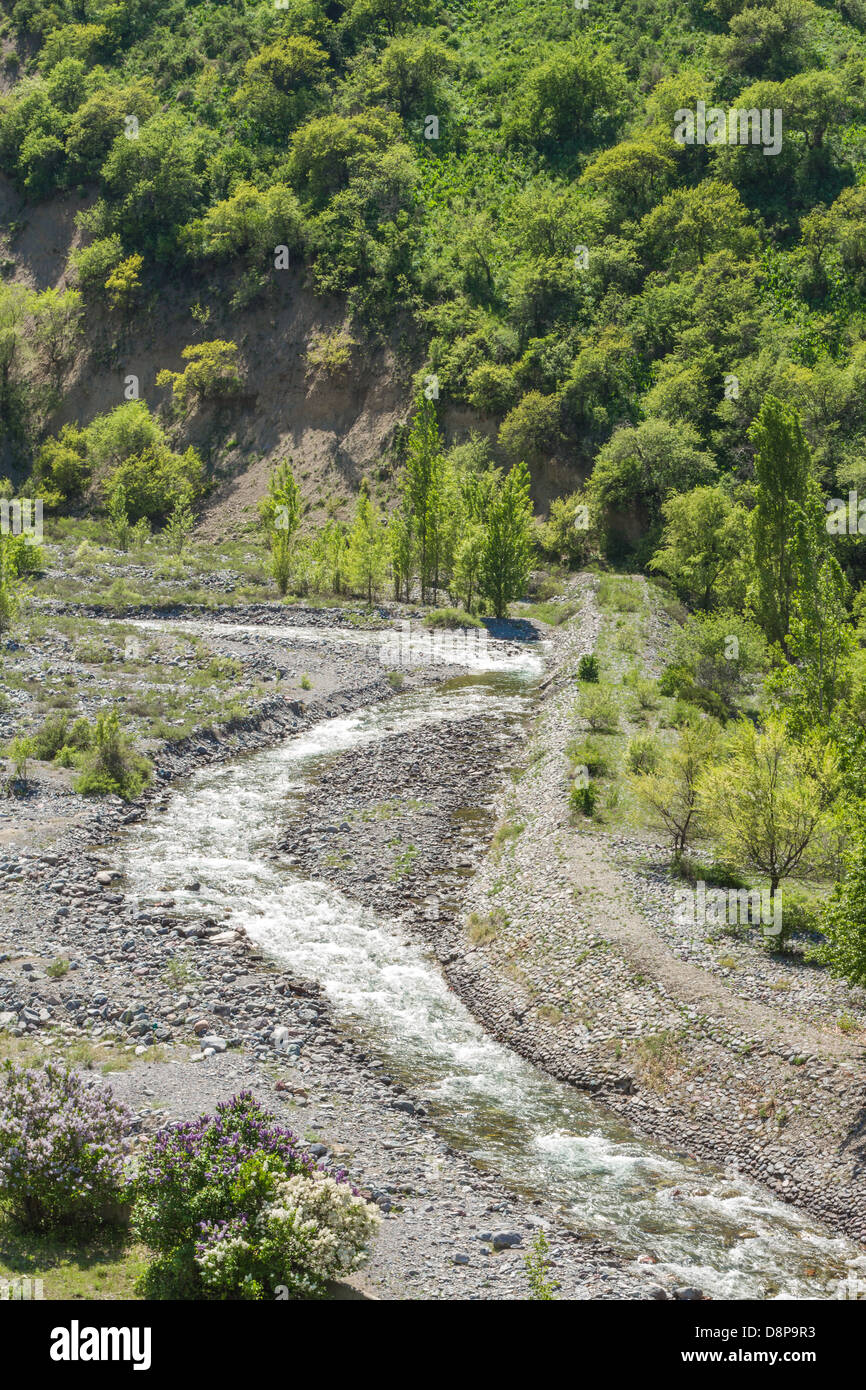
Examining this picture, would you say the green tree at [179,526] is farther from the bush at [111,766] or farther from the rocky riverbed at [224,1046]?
the rocky riverbed at [224,1046]

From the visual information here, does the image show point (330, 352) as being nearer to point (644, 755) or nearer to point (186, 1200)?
point (644, 755)

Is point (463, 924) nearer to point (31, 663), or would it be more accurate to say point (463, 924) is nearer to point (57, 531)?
point (31, 663)

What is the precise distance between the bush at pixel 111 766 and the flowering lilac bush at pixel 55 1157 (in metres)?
19.3

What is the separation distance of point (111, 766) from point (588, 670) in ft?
61.8

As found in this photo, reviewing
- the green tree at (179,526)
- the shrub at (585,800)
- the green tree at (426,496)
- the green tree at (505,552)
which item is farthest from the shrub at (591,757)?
the green tree at (179,526)

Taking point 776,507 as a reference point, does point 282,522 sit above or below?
above

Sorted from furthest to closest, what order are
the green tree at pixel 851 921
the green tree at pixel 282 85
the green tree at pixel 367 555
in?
the green tree at pixel 282 85 → the green tree at pixel 367 555 → the green tree at pixel 851 921

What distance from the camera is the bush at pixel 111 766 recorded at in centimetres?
3262

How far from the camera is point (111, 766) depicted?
33.9 meters

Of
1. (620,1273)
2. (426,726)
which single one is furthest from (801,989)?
(426,726)

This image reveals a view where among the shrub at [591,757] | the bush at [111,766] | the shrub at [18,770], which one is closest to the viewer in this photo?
the shrub at [18,770]

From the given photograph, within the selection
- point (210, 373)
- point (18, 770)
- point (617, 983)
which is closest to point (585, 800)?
point (617, 983)

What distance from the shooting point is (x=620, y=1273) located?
1420 centimetres

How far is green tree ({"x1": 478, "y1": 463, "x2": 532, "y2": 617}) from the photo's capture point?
61.4 m
